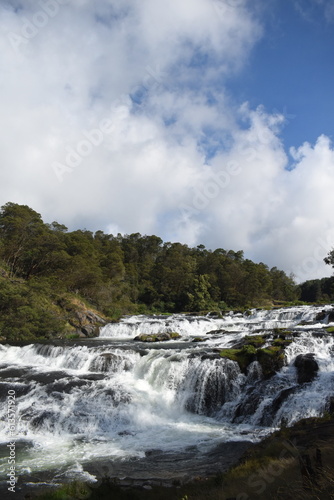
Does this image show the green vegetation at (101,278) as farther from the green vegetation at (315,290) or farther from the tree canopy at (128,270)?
the green vegetation at (315,290)

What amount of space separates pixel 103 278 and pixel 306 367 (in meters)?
34.8

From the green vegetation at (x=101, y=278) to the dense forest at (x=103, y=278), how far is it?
0.08m

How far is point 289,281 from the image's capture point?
78188mm

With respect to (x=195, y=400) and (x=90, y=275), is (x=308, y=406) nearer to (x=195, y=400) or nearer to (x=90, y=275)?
(x=195, y=400)

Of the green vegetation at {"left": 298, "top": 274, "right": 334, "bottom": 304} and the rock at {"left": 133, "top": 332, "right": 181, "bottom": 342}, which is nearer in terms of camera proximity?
the rock at {"left": 133, "top": 332, "right": 181, "bottom": 342}

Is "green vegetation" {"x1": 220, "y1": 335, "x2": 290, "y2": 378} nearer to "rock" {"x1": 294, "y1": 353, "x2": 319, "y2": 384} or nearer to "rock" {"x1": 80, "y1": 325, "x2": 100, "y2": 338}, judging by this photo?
"rock" {"x1": 294, "y1": 353, "x2": 319, "y2": 384}

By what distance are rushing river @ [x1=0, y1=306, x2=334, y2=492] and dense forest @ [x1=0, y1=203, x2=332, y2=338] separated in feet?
30.5

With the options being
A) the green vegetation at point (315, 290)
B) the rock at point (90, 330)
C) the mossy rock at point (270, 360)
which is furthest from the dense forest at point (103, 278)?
the mossy rock at point (270, 360)

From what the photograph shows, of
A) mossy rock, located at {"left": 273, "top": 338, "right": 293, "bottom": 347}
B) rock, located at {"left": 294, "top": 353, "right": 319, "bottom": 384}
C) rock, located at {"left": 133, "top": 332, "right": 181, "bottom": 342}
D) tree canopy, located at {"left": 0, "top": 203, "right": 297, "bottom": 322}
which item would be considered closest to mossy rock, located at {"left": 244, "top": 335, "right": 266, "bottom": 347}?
mossy rock, located at {"left": 273, "top": 338, "right": 293, "bottom": 347}

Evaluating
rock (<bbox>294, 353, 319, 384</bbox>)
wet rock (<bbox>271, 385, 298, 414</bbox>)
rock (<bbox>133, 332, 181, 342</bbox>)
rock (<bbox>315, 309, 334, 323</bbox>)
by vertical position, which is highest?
rock (<bbox>315, 309, 334, 323</bbox>)

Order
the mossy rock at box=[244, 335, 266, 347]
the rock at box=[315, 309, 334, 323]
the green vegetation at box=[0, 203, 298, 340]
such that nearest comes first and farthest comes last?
the mossy rock at box=[244, 335, 266, 347], the rock at box=[315, 309, 334, 323], the green vegetation at box=[0, 203, 298, 340]

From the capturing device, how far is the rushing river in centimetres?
942

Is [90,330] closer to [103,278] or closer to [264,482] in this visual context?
[103,278]

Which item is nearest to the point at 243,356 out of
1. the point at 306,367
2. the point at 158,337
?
the point at 306,367
